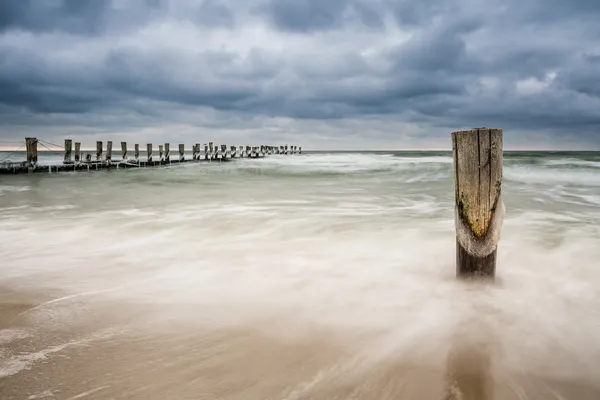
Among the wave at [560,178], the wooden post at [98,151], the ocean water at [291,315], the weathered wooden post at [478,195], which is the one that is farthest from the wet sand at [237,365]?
the wooden post at [98,151]

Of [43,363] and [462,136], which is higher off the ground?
[462,136]

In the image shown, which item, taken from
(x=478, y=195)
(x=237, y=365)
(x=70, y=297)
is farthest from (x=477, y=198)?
(x=70, y=297)

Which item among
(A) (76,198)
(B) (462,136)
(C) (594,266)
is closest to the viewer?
Answer: (B) (462,136)

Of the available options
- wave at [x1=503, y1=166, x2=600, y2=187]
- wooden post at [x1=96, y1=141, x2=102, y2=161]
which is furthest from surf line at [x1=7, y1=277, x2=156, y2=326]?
wooden post at [x1=96, y1=141, x2=102, y2=161]

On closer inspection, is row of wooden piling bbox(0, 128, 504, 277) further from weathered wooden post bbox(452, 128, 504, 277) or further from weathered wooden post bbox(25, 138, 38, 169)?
weathered wooden post bbox(25, 138, 38, 169)

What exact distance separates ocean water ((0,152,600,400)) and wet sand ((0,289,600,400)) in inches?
0.4

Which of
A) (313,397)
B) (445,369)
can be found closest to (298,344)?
(313,397)

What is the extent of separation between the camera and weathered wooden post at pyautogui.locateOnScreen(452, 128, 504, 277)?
11.5ft

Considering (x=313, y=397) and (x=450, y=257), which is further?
(x=450, y=257)

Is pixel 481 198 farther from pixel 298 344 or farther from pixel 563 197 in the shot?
pixel 563 197

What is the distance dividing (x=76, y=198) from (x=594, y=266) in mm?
10889

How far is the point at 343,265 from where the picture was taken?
4617 mm

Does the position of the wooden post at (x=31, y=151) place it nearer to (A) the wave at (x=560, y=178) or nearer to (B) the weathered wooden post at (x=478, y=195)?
(A) the wave at (x=560, y=178)

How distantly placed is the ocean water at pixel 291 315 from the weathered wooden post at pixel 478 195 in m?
0.31
